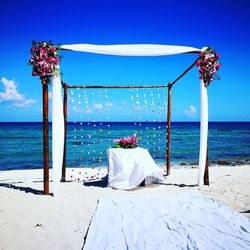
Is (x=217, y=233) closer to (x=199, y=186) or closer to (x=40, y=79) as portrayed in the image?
(x=199, y=186)

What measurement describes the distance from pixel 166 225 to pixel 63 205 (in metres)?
2.00

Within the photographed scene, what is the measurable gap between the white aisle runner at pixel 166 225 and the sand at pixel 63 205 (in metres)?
0.26

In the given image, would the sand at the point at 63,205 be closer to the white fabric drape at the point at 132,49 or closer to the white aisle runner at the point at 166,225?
the white aisle runner at the point at 166,225

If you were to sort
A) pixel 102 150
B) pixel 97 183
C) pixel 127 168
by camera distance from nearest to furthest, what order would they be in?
pixel 127 168, pixel 97 183, pixel 102 150

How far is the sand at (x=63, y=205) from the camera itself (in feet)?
11.6

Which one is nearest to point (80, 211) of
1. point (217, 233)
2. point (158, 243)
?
point (158, 243)

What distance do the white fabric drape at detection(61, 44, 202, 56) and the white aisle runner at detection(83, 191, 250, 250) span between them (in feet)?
9.39

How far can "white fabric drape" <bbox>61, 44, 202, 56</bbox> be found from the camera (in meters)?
5.75

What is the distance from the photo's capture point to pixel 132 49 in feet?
19.2

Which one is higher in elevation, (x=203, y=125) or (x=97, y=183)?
(x=203, y=125)

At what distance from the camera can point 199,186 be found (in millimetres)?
6430

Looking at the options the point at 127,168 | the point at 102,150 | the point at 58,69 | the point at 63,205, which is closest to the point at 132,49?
the point at 58,69

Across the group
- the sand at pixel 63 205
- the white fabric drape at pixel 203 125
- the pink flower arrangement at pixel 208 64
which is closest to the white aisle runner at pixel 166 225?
the sand at pixel 63 205

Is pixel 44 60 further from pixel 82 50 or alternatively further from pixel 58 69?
pixel 82 50
